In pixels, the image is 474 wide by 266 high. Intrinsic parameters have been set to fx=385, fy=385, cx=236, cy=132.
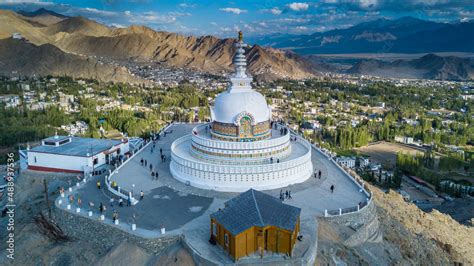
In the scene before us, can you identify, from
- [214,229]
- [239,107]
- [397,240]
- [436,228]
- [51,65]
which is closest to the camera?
[214,229]

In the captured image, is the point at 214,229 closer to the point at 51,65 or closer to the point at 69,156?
the point at 69,156

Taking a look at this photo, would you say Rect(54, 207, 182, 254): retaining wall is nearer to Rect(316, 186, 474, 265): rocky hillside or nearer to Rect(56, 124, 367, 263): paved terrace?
Rect(56, 124, 367, 263): paved terrace

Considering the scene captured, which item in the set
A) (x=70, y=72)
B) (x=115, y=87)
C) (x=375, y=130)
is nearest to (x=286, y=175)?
(x=375, y=130)

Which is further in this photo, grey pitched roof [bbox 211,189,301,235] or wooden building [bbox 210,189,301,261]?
grey pitched roof [bbox 211,189,301,235]

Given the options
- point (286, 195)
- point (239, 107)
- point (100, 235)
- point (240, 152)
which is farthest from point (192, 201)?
point (239, 107)

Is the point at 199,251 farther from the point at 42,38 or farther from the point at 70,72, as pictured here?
the point at 42,38

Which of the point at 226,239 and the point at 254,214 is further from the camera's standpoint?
the point at 254,214

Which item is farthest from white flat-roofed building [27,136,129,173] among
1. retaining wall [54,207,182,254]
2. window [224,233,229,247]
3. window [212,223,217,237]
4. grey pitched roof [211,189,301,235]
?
window [224,233,229,247]
